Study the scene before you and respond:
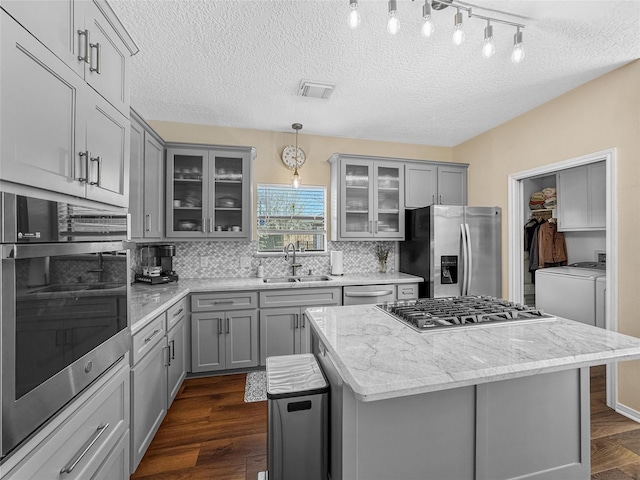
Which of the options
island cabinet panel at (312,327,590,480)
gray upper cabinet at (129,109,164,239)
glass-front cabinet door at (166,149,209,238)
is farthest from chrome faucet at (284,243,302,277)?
island cabinet panel at (312,327,590,480)

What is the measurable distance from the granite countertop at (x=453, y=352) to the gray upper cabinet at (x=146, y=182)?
1903mm

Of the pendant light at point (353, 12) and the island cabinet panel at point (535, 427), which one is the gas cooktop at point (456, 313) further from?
the pendant light at point (353, 12)

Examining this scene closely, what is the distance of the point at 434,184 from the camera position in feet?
13.2

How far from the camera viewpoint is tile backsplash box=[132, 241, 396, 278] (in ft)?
11.7

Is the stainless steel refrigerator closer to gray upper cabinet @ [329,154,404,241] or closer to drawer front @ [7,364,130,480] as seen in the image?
gray upper cabinet @ [329,154,404,241]

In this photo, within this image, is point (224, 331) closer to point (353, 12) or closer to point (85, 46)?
point (85, 46)

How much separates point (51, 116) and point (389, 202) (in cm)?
345

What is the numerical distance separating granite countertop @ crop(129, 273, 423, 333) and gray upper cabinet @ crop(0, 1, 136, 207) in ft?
3.01

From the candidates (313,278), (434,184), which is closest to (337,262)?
(313,278)

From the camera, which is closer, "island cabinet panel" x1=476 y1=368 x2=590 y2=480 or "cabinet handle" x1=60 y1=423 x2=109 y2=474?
"cabinet handle" x1=60 y1=423 x2=109 y2=474

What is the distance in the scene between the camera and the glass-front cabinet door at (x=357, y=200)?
3760mm

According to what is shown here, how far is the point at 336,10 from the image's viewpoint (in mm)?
1820

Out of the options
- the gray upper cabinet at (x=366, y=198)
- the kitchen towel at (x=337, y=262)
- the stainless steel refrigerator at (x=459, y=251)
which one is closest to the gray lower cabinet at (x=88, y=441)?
the kitchen towel at (x=337, y=262)

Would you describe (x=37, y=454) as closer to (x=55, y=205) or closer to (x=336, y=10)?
(x=55, y=205)
